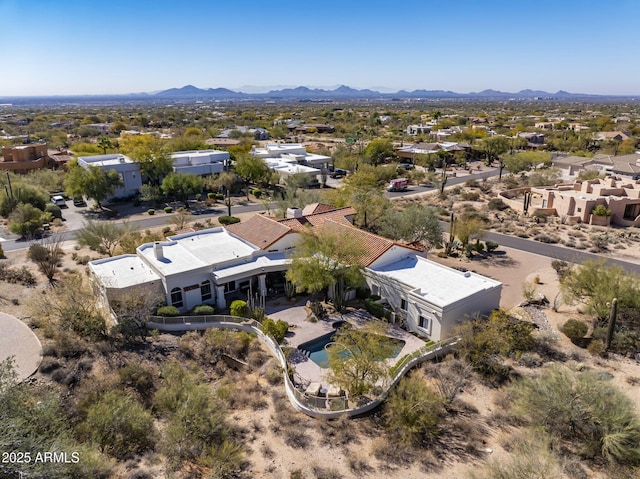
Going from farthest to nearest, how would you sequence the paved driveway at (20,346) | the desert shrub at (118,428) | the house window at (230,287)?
the house window at (230,287) < the paved driveway at (20,346) < the desert shrub at (118,428)

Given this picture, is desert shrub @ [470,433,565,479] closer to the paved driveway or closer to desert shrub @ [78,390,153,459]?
desert shrub @ [78,390,153,459]

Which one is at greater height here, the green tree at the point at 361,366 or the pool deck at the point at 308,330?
the green tree at the point at 361,366

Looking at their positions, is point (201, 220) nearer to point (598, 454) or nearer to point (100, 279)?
point (100, 279)

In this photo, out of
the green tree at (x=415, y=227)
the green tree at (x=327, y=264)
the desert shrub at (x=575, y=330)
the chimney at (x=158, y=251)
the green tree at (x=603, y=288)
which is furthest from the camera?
the green tree at (x=415, y=227)

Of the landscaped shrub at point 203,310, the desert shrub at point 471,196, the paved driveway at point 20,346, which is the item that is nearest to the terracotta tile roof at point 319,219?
the landscaped shrub at point 203,310

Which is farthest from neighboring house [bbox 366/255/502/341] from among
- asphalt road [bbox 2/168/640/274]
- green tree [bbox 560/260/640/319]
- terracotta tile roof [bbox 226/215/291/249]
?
asphalt road [bbox 2/168/640/274]

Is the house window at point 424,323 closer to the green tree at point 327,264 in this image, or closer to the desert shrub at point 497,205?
the green tree at point 327,264

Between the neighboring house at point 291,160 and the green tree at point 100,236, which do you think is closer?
the green tree at point 100,236

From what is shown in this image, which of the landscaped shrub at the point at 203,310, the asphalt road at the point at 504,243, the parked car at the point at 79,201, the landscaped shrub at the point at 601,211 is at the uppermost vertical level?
the landscaped shrub at the point at 601,211
